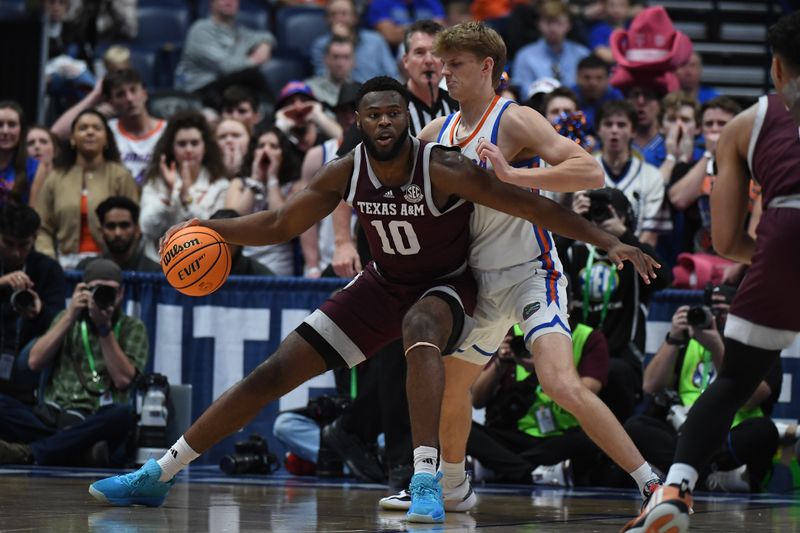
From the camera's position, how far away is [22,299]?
9289 mm

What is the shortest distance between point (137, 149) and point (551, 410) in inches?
175

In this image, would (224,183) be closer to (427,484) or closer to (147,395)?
(147,395)

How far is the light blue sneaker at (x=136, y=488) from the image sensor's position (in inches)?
246

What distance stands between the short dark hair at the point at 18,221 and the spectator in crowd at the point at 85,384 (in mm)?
542

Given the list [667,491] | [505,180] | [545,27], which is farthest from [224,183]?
[667,491]

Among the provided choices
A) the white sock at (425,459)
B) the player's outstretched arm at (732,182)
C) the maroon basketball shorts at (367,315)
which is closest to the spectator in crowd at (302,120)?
the maroon basketball shorts at (367,315)

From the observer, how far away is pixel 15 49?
13.4 metres

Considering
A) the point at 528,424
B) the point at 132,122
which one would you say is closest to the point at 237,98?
the point at 132,122

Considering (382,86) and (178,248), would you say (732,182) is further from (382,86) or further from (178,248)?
(178,248)

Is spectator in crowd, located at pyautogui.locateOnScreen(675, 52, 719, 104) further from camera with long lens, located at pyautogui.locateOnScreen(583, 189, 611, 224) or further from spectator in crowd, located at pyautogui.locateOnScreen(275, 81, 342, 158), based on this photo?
camera with long lens, located at pyautogui.locateOnScreen(583, 189, 611, 224)

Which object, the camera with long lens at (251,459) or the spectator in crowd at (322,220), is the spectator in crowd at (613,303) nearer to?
the spectator in crowd at (322,220)

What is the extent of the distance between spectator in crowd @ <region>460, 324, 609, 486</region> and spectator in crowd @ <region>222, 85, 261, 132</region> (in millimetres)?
4142

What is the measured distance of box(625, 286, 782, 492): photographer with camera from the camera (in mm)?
8391

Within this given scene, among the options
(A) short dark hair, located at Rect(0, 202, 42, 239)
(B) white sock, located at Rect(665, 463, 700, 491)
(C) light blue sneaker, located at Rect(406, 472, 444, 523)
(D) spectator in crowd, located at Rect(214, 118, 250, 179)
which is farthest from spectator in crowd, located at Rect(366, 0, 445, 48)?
(B) white sock, located at Rect(665, 463, 700, 491)
